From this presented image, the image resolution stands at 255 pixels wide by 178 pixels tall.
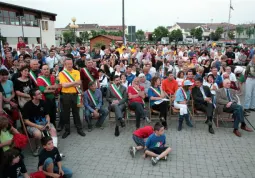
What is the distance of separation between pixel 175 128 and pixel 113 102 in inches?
75.9

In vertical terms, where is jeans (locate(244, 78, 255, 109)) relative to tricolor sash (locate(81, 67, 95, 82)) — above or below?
below

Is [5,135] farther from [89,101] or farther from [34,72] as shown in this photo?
[89,101]

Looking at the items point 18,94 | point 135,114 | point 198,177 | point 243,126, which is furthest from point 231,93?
point 18,94

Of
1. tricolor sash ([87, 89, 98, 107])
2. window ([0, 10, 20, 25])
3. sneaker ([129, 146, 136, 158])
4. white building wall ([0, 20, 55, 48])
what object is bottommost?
sneaker ([129, 146, 136, 158])

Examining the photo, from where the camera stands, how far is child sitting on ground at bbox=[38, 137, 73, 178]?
13.0 feet

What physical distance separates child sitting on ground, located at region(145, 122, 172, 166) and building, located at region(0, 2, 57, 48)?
107 feet

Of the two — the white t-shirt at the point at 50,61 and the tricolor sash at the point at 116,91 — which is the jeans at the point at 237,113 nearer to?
the tricolor sash at the point at 116,91

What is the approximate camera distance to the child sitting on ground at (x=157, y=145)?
480 cm

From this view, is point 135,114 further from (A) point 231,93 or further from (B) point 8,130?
(B) point 8,130

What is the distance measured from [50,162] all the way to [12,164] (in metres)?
0.60

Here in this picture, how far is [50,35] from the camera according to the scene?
45.7 m

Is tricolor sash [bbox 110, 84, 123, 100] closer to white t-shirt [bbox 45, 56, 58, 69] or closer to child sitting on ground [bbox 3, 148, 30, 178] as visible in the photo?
child sitting on ground [bbox 3, 148, 30, 178]

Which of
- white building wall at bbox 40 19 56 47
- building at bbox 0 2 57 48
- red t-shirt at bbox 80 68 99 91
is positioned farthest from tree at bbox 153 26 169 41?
red t-shirt at bbox 80 68 99 91

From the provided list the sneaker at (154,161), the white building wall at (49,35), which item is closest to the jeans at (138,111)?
the sneaker at (154,161)
